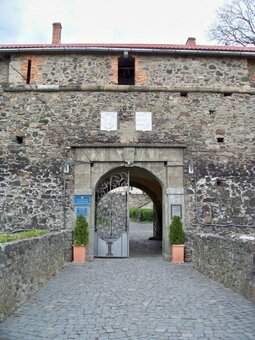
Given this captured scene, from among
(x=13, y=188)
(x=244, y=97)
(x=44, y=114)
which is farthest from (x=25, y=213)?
(x=244, y=97)

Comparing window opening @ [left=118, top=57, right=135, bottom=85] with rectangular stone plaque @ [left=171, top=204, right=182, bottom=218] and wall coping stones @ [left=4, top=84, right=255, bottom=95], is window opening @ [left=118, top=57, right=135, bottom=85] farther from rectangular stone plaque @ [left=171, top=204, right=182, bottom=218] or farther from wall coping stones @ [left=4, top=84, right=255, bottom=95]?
rectangular stone plaque @ [left=171, top=204, right=182, bottom=218]

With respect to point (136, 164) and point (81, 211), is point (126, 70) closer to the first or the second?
point (136, 164)

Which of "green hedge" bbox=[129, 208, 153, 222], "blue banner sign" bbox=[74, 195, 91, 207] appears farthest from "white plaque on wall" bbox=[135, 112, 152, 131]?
"green hedge" bbox=[129, 208, 153, 222]

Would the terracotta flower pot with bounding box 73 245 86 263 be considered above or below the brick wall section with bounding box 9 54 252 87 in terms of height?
below

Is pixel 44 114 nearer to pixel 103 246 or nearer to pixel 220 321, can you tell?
pixel 103 246

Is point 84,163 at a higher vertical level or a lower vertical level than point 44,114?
lower

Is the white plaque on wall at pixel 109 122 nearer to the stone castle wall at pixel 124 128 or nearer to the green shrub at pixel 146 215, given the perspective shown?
the stone castle wall at pixel 124 128

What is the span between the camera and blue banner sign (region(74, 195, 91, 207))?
9688 mm

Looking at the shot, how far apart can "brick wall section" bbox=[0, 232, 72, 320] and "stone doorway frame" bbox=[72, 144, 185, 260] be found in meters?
2.62

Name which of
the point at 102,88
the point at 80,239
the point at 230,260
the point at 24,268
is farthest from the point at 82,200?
the point at 230,260

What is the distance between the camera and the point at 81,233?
9.24 m

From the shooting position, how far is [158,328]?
389cm

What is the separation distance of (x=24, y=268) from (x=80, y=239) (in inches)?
163

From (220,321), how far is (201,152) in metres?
6.45
